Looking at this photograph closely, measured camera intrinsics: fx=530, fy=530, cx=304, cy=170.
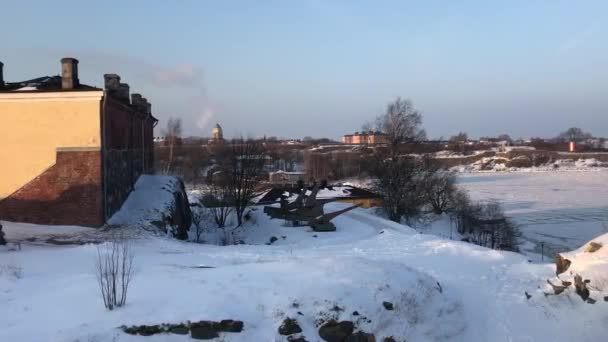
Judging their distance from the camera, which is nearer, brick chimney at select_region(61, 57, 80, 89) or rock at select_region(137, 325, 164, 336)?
rock at select_region(137, 325, 164, 336)

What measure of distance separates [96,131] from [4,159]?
3.15 metres

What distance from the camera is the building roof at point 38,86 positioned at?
17.4 meters

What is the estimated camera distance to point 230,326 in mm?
7117

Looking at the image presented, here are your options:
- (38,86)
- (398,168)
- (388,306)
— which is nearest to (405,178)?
(398,168)

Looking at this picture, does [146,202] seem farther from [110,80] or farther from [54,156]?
[110,80]

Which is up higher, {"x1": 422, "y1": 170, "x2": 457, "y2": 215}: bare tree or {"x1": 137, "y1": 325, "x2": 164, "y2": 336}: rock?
{"x1": 137, "y1": 325, "x2": 164, "y2": 336}: rock

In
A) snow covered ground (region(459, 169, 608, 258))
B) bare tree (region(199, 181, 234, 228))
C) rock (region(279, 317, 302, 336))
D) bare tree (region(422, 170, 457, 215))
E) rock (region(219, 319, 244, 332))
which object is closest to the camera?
rock (region(219, 319, 244, 332))

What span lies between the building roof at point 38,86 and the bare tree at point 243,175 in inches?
389

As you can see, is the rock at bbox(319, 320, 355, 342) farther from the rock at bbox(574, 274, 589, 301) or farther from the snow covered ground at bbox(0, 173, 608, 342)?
the rock at bbox(574, 274, 589, 301)

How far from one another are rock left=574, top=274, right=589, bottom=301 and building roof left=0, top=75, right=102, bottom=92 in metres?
15.2

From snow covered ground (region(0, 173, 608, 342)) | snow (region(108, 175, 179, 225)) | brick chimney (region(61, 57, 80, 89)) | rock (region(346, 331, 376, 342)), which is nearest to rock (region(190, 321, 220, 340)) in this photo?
snow covered ground (region(0, 173, 608, 342))

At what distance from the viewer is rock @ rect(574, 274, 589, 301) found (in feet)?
33.0

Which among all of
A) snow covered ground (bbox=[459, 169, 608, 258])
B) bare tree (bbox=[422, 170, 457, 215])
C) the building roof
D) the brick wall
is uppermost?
the building roof

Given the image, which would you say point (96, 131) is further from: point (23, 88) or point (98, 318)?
point (98, 318)
